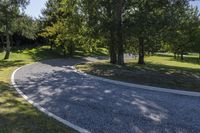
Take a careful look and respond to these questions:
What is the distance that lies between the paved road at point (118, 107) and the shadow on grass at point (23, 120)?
2.01ft

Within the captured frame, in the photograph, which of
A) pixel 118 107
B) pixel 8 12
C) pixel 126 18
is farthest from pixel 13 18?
pixel 118 107

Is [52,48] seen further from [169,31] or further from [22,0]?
[169,31]

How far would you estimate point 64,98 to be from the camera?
40.9 feet

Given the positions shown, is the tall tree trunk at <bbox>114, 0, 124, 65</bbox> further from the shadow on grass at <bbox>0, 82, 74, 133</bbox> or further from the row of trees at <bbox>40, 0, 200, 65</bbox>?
the shadow on grass at <bbox>0, 82, 74, 133</bbox>

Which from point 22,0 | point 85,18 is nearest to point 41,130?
point 85,18

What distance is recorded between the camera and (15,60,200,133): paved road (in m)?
8.54

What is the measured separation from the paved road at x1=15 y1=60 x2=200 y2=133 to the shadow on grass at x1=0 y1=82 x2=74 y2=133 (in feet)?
2.01

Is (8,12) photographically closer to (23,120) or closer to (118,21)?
(118,21)

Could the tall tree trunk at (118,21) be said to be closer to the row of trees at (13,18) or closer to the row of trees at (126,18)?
the row of trees at (126,18)

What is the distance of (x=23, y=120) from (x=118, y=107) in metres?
3.39

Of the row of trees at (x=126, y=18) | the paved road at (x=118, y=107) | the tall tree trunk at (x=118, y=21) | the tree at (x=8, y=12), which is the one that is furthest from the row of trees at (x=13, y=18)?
the paved road at (x=118, y=107)

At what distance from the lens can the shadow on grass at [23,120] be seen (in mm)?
7984

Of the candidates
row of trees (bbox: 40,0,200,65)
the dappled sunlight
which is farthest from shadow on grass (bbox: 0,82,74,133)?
row of trees (bbox: 40,0,200,65)

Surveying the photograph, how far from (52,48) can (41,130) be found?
161ft
